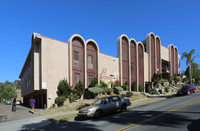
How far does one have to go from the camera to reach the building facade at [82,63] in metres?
22.5

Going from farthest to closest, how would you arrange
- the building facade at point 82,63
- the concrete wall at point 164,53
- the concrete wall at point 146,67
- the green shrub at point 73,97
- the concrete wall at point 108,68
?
the concrete wall at point 164,53
the concrete wall at point 146,67
the concrete wall at point 108,68
the building facade at point 82,63
the green shrub at point 73,97

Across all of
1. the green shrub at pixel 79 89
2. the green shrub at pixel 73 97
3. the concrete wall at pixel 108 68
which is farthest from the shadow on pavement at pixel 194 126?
the concrete wall at pixel 108 68

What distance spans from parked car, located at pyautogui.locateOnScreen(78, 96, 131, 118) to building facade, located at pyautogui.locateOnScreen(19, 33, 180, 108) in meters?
10.8

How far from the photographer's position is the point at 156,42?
135ft

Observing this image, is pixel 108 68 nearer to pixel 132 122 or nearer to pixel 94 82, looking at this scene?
pixel 94 82

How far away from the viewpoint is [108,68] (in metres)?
29.8

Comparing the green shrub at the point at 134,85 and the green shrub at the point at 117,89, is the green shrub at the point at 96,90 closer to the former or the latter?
the green shrub at the point at 117,89

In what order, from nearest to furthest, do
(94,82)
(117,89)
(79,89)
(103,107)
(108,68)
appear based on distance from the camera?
(103,107) < (79,89) < (94,82) < (117,89) < (108,68)

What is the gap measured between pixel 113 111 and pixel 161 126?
5.66 meters

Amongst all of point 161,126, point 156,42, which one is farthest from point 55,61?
point 156,42

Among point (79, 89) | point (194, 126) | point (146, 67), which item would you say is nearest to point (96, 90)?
point (79, 89)

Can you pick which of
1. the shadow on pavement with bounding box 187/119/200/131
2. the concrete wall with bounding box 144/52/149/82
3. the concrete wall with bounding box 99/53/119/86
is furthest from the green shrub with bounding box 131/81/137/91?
the shadow on pavement with bounding box 187/119/200/131

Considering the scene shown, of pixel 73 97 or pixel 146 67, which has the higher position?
pixel 146 67

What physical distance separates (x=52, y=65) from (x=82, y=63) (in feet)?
16.7
